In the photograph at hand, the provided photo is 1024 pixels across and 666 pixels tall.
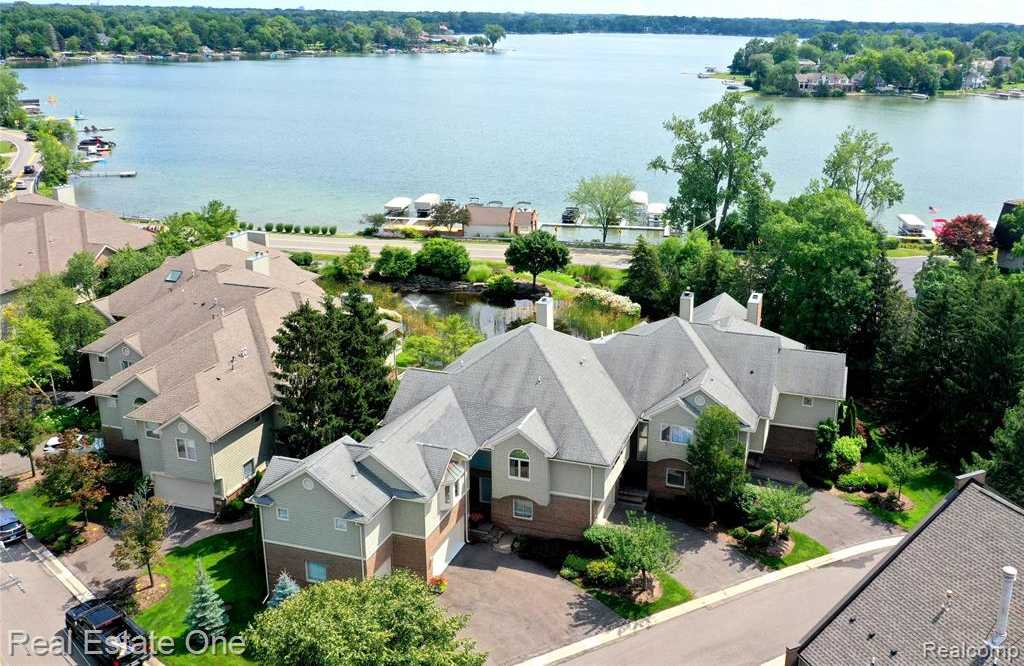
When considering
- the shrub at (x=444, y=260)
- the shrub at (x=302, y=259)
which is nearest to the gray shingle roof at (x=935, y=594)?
the shrub at (x=444, y=260)

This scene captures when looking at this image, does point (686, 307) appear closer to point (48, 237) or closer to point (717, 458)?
point (717, 458)

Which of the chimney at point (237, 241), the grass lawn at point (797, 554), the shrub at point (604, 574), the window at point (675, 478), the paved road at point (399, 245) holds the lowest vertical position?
the grass lawn at point (797, 554)

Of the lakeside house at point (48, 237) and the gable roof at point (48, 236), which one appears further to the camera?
the gable roof at point (48, 236)

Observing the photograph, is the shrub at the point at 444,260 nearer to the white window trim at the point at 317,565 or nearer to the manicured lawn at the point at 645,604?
the white window trim at the point at 317,565

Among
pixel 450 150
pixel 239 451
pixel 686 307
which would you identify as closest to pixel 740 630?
pixel 686 307

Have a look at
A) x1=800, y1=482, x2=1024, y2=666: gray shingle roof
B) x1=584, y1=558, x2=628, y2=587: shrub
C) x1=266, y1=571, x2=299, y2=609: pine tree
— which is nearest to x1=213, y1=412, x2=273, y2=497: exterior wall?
x1=266, y1=571, x2=299, y2=609: pine tree

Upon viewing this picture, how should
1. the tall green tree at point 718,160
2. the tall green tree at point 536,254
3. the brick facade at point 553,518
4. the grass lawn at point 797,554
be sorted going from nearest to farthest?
the grass lawn at point 797,554 < the brick facade at point 553,518 < the tall green tree at point 536,254 < the tall green tree at point 718,160

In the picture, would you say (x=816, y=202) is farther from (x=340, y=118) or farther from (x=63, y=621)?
(x=340, y=118)
